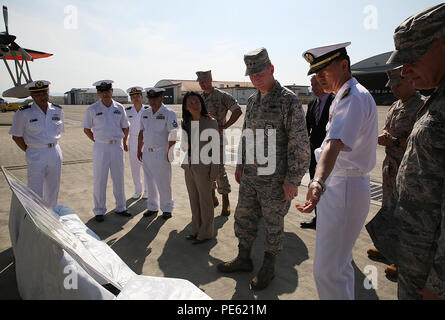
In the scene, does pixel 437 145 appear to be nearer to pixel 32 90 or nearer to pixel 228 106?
pixel 228 106

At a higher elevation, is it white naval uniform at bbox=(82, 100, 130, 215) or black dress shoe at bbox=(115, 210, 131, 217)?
white naval uniform at bbox=(82, 100, 130, 215)

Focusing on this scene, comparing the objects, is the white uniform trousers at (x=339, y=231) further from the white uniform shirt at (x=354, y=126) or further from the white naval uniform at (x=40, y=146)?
the white naval uniform at (x=40, y=146)

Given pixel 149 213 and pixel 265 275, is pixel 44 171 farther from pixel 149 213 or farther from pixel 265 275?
pixel 265 275

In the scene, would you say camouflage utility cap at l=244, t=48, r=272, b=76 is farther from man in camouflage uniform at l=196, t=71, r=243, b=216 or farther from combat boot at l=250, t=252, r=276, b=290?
man in camouflage uniform at l=196, t=71, r=243, b=216

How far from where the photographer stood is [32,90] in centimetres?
403

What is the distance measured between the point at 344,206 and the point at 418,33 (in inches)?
42.2

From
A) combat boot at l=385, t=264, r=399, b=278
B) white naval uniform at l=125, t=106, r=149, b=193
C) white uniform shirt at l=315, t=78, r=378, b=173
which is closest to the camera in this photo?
white uniform shirt at l=315, t=78, r=378, b=173

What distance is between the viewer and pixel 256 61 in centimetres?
255

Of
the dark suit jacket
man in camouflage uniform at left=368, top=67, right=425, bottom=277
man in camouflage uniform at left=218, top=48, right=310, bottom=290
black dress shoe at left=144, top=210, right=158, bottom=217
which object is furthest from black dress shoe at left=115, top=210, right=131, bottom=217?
man in camouflage uniform at left=368, top=67, right=425, bottom=277

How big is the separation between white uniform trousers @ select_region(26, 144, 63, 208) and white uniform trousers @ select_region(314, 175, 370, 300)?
145 inches

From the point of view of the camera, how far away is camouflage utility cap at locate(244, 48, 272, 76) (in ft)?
8.34
